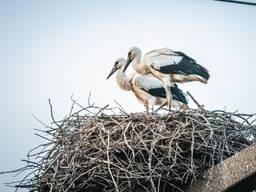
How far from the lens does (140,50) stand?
4965 millimetres

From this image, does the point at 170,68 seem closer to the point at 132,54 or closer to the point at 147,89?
the point at 147,89

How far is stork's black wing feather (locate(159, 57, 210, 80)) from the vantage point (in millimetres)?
4562

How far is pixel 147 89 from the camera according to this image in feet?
15.2

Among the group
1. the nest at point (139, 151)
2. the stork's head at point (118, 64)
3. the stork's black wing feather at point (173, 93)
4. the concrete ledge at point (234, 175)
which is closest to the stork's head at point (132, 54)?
the stork's head at point (118, 64)

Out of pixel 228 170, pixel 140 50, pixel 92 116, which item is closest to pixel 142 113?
pixel 92 116

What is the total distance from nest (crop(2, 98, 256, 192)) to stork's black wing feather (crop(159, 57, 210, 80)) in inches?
61.3

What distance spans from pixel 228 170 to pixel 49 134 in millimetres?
1340

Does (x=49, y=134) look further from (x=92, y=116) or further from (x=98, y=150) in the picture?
(x=98, y=150)

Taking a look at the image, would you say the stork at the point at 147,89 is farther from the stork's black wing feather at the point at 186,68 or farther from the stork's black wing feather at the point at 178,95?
the stork's black wing feather at the point at 186,68

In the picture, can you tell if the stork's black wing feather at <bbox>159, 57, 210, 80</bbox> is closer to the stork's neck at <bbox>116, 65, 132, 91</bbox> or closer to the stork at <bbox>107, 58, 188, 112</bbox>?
the stork at <bbox>107, 58, 188, 112</bbox>

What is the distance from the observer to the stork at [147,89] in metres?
4.65

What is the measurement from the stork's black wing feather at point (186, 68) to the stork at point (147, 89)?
5.8 inches

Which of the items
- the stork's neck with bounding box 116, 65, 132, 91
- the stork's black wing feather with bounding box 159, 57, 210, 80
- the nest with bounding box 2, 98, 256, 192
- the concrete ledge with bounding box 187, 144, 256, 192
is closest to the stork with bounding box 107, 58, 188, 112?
the stork's neck with bounding box 116, 65, 132, 91

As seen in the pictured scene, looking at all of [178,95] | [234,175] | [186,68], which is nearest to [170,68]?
[186,68]
